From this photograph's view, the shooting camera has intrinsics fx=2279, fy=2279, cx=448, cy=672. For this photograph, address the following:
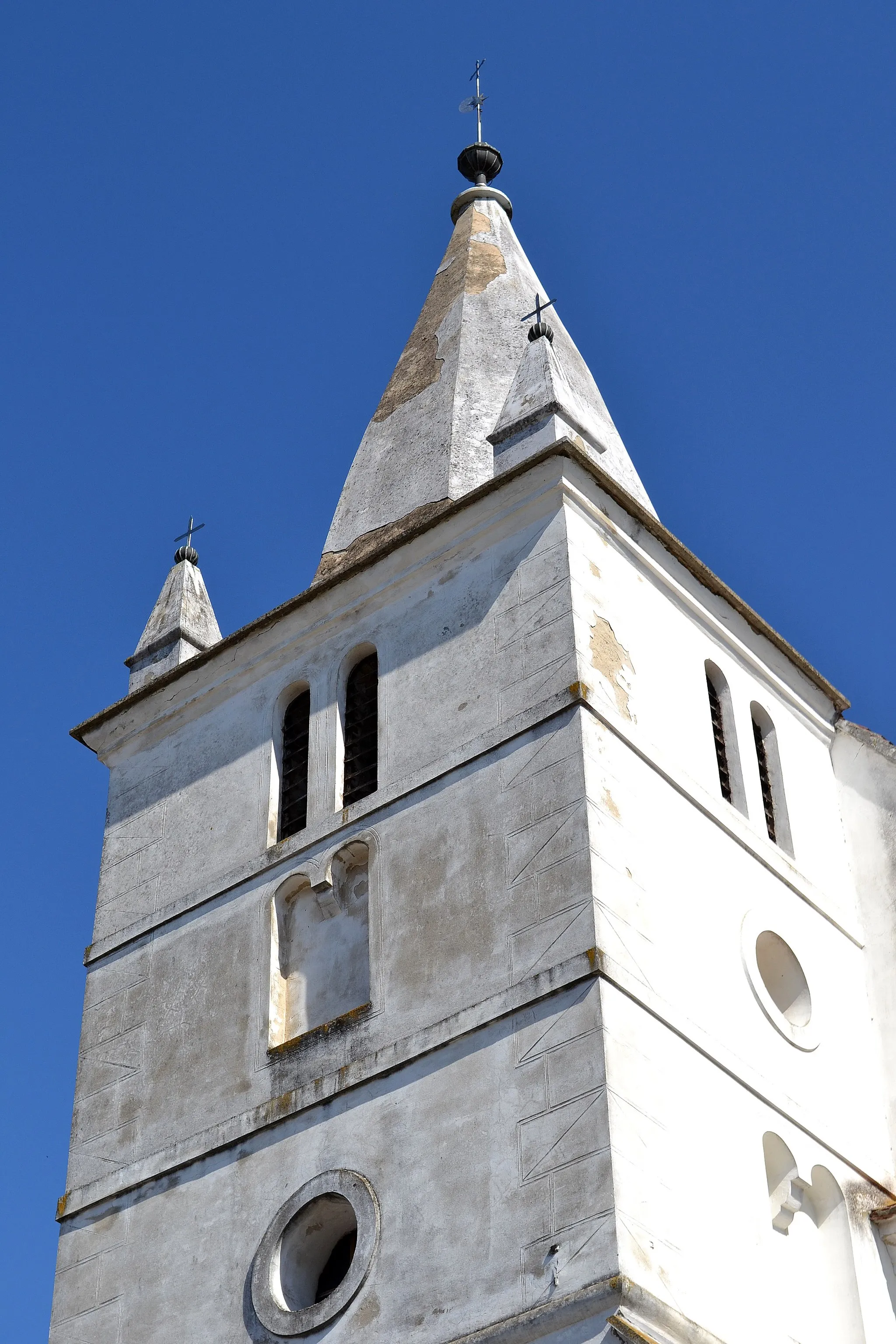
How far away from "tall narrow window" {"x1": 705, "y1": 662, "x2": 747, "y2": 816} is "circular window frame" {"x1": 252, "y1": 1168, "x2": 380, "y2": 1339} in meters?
5.39

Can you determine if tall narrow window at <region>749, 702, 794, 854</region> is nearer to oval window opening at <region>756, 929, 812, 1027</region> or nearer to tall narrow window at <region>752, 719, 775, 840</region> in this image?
tall narrow window at <region>752, 719, 775, 840</region>

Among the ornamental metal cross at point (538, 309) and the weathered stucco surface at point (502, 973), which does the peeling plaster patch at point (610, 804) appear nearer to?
the weathered stucco surface at point (502, 973)

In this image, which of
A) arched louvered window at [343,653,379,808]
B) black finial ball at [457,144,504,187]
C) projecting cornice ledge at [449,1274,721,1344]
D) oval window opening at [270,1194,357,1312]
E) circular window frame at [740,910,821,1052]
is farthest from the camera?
black finial ball at [457,144,504,187]

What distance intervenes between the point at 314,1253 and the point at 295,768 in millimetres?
5086

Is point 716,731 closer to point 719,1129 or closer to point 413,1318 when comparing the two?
point 719,1129

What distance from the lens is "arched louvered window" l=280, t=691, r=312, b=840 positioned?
21641 millimetres

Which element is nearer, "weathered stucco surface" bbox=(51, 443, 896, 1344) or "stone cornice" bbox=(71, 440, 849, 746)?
"weathered stucco surface" bbox=(51, 443, 896, 1344)

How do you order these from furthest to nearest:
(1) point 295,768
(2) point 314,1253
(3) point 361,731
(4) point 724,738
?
1. (4) point 724,738
2. (1) point 295,768
3. (3) point 361,731
4. (2) point 314,1253

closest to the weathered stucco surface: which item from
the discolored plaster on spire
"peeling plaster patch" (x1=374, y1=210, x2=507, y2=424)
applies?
the discolored plaster on spire

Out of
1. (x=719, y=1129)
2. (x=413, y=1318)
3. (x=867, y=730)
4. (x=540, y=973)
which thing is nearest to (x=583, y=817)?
(x=540, y=973)

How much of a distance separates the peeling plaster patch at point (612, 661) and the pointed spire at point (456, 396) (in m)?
2.40

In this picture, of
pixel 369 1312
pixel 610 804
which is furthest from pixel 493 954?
pixel 369 1312

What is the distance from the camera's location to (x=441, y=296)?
27.4 m

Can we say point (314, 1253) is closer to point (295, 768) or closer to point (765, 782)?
point (295, 768)
